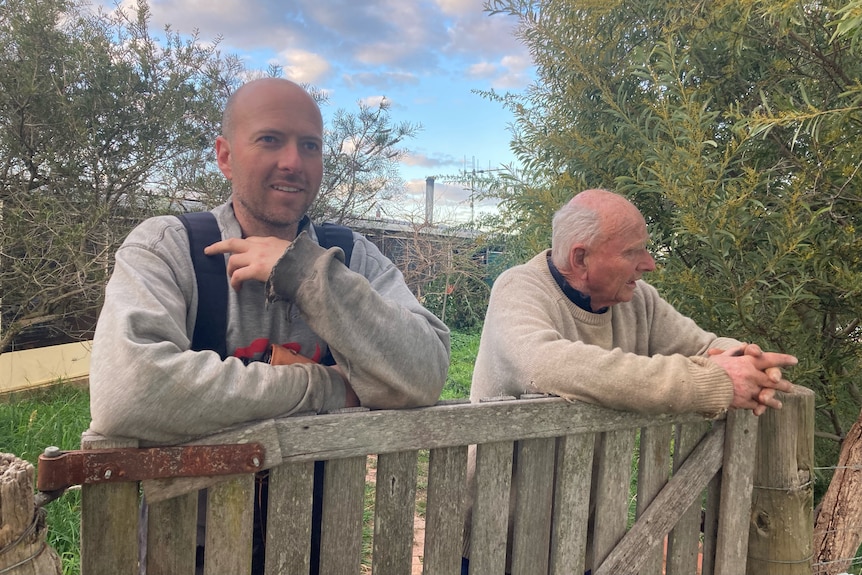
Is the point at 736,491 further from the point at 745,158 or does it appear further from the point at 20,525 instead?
the point at 20,525

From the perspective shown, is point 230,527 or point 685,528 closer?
point 230,527

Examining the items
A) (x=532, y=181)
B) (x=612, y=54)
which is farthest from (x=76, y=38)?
(x=612, y=54)

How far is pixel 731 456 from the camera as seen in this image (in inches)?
80.7

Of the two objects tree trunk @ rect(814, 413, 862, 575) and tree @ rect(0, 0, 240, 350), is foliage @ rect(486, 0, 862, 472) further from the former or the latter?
tree @ rect(0, 0, 240, 350)

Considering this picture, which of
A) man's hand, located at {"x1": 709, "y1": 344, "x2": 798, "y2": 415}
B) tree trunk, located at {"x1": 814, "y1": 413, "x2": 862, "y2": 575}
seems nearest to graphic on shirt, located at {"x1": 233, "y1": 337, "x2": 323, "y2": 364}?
man's hand, located at {"x1": 709, "y1": 344, "x2": 798, "y2": 415}

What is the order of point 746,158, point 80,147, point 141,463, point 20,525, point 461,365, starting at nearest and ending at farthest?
point 20,525
point 141,463
point 746,158
point 80,147
point 461,365

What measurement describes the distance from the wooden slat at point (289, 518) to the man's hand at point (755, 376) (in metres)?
1.37

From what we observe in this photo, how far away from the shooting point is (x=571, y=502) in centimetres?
182

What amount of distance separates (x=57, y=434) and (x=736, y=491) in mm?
4684

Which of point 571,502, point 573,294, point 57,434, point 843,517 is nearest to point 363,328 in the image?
point 571,502

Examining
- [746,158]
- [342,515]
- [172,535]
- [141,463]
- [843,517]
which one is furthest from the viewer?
[746,158]

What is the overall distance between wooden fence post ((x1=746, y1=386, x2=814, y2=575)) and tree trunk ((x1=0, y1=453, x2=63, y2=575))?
7.39ft

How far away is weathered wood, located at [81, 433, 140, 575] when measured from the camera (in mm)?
1265

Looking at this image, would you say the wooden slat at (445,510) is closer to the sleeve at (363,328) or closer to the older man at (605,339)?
the sleeve at (363,328)
